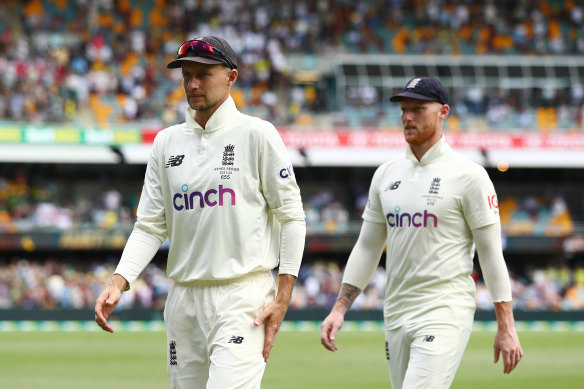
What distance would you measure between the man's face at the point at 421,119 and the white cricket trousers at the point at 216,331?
1.47 metres

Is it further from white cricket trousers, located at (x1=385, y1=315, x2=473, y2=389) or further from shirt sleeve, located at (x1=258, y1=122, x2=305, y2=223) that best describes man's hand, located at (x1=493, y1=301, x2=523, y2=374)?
shirt sleeve, located at (x1=258, y1=122, x2=305, y2=223)

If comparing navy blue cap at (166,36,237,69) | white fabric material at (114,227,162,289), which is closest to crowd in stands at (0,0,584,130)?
white fabric material at (114,227,162,289)

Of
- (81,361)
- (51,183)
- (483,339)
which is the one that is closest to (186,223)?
(81,361)

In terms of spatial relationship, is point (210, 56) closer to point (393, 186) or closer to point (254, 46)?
point (393, 186)

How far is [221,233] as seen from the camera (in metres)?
4.64

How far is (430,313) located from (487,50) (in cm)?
2871

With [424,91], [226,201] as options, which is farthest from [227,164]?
[424,91]

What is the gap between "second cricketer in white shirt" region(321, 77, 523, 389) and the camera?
5340 mm

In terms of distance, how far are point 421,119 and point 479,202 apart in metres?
0.58

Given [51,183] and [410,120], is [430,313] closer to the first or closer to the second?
[410,120]

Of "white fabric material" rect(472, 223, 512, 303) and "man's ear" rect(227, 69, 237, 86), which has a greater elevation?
"man's ear" rect(227, 69, 237, 86)

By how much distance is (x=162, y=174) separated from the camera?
4.86 m

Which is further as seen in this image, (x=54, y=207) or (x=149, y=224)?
(x=54, y=207)

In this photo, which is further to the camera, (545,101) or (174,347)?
(545,101)
